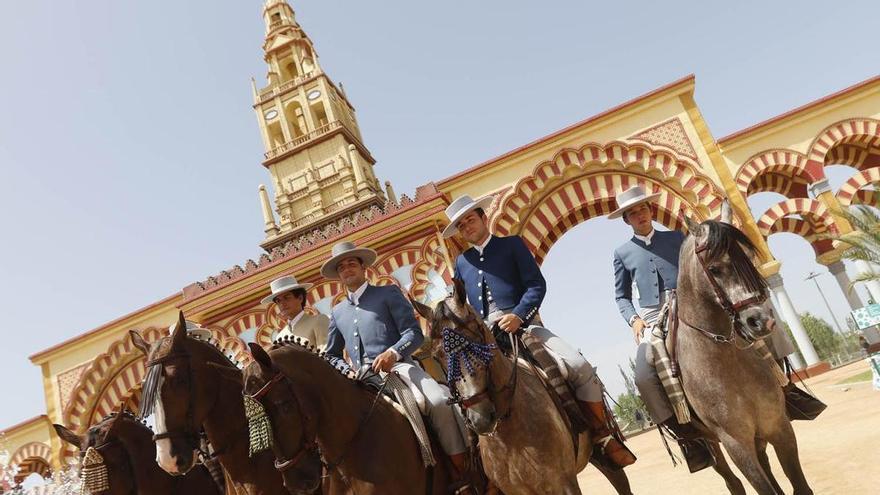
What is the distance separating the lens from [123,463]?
5.05m

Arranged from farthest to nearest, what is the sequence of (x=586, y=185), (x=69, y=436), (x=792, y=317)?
(x=792, y=317)
(x=586, y=185)
(x=69, y=436)

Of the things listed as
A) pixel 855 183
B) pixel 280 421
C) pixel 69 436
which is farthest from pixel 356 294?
pixel 855 183

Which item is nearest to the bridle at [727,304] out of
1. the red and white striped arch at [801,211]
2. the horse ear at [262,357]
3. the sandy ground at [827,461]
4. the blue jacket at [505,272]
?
the blue jacket at [505,272]

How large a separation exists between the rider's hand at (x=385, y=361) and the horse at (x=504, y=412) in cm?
72

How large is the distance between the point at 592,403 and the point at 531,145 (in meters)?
9.48

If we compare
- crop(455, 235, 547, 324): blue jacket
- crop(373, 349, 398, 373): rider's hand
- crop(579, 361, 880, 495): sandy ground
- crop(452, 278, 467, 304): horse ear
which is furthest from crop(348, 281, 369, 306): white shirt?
crop(579, 361, 880, 495): sandy ground

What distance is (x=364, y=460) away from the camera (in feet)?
13.1

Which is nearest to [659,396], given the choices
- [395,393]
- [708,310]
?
[708,310]

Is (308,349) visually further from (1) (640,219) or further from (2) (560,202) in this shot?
(2) (560,202)

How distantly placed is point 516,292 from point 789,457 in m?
2.17

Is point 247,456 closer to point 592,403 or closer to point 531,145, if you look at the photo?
point 592,403

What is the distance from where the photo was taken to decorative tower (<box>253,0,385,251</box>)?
99.1 ft

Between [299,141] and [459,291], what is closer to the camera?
[459,291]

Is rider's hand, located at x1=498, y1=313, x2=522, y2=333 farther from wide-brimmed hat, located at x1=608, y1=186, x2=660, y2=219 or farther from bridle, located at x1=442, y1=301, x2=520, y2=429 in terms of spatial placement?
wide-brimmed hat, located at x1=608, y1=186, x2=660, y2=219
